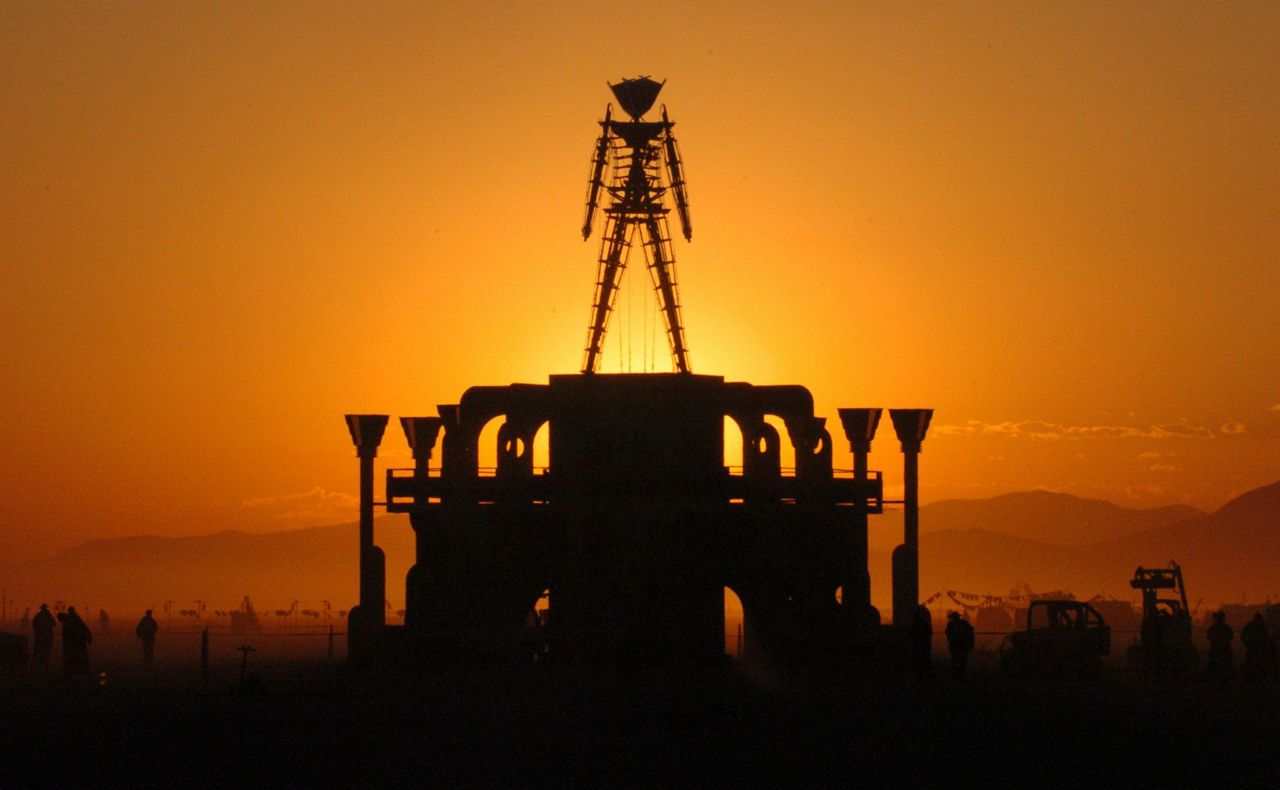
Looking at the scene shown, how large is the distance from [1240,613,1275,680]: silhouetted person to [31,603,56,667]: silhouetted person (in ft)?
109

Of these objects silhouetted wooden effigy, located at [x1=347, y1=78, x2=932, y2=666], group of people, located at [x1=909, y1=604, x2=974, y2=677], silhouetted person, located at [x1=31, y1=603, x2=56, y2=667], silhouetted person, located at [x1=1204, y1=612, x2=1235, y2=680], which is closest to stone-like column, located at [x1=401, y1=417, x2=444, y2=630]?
silhouetted wooden effigy, located at [x1=347, y1=78, x2=932, y2=666]

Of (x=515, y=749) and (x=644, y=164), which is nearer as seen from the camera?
(x=515, y=749)

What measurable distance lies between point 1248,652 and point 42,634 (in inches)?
1356

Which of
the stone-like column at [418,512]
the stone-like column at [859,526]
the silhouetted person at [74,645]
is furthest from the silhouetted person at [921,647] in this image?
the silhouetted person at [74,645]

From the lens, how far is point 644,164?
246 feet

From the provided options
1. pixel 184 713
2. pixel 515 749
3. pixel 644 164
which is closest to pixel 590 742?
pixel 515 749

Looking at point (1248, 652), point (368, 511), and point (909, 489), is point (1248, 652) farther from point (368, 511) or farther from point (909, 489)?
point (368, 511)

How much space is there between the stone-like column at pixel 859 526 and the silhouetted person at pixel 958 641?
8.90 metres

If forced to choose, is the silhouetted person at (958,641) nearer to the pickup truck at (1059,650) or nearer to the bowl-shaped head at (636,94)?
the pickup truck at (1059,650)

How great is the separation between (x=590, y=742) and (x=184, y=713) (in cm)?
1121

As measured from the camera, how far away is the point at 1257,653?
5409 centimetres

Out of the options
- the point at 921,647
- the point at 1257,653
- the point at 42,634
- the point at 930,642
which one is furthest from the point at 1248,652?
the point at 42,634

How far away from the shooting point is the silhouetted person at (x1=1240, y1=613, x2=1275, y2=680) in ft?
177

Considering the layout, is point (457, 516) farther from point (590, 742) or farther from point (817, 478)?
point (590, 742)
